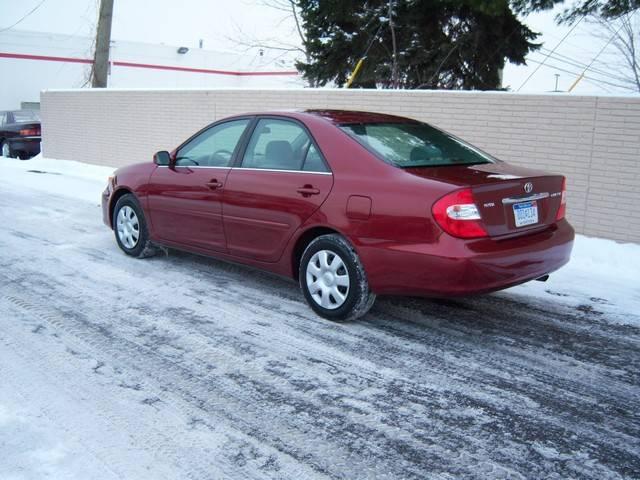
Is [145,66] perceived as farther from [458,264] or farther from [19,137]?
[458,264]

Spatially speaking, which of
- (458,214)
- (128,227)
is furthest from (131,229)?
(458,214)

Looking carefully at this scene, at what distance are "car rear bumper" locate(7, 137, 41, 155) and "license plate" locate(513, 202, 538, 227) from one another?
1743 cm

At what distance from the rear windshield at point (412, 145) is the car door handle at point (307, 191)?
492 millimetres

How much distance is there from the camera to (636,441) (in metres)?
3.25

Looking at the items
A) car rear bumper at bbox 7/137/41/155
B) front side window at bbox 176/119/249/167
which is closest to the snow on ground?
front side window at bbox 176/119/249/167

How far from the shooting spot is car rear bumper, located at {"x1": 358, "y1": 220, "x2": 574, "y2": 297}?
4164 millimetres

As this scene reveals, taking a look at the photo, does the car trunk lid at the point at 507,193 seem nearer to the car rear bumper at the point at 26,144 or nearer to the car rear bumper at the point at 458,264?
the car rear bumper at the point at 458,264

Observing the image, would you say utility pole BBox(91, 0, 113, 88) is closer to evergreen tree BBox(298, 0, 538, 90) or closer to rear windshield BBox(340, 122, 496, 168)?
evergreen tree BBox(298, 0, 538, 90)

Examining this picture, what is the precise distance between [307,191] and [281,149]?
0.57 m

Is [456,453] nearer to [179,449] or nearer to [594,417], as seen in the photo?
[594,417]

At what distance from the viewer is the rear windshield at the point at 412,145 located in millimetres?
4793

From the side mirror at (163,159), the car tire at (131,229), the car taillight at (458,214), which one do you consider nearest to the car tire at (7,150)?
the car tire at (131,229)

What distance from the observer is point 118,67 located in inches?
1435

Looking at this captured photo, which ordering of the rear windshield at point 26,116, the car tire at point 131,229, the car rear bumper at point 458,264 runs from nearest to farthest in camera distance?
the car rear bumper at point 458,264 < the car tire at point 131,229 < the rear windshield at point 26,116
